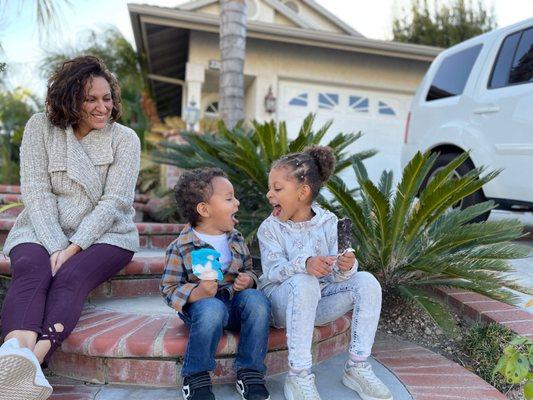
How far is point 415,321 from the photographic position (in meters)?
3.01

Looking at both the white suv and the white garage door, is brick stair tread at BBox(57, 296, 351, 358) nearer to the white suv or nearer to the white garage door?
the white suv

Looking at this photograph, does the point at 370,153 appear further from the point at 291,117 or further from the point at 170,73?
the point at 170,73

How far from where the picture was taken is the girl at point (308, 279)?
6.84 ft

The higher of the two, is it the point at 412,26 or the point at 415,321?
the point at 412,26

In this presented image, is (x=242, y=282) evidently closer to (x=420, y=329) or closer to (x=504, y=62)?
(x=420, y=329)

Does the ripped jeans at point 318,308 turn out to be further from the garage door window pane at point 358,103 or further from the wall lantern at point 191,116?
the garage door window pane at point 358,103

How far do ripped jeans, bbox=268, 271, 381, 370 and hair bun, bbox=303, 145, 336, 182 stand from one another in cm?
55

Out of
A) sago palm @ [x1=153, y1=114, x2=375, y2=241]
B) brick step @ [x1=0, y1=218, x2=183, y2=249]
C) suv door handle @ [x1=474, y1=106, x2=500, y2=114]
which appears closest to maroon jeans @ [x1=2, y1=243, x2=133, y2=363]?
sago palm @ [x1=153, y1=114, x2=375, y2=241]

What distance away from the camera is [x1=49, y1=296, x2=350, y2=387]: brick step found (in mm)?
2193

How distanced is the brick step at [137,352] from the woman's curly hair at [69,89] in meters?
1.08

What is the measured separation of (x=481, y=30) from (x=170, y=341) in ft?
73.9

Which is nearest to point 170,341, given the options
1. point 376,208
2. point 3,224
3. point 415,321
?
point 376,208

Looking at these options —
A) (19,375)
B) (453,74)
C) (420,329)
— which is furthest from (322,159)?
(453,74)

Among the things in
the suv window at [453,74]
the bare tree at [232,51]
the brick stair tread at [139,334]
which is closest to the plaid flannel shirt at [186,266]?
the brick stair tread at [139,334]
